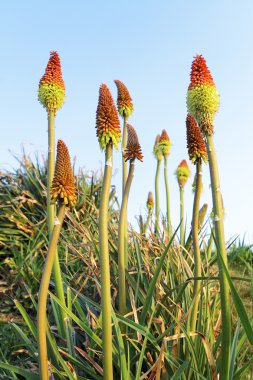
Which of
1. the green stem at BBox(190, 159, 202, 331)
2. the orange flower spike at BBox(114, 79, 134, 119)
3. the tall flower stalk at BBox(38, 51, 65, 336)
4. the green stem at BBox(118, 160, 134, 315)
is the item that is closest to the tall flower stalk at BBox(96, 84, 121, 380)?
the green stem at BBox(118, 160, 134, 315)

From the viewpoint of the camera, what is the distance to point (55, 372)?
2943 millimetres

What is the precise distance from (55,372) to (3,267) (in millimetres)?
4374

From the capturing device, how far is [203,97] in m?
2.75

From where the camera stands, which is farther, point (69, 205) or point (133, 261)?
point (133, 261)

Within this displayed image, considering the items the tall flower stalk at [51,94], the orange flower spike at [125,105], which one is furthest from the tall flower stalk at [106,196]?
the orange flower spike at [125,105]

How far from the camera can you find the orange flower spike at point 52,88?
3.50m

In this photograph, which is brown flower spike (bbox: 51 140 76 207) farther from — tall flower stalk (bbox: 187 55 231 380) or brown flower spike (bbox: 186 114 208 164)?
brown flower spike (bbox: 186 114 208 164)

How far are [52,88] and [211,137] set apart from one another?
4.37ft

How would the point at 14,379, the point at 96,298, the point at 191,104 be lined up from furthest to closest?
the point at 96,298 → the point at 14,379 → the point at 191,104

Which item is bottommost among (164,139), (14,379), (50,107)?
(14,379)

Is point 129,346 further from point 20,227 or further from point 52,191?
point 20,227

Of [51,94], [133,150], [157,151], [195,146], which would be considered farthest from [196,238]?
[157,151]

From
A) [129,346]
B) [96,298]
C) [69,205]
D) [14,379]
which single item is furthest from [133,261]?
[69,205]

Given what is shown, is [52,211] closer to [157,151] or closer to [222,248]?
A: [222,248]
